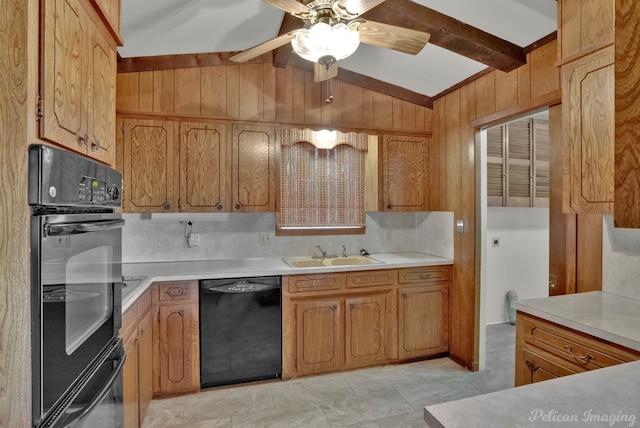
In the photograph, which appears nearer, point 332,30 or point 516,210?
point 332,30

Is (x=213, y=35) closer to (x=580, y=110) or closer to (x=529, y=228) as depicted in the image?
(x=580, y=110)

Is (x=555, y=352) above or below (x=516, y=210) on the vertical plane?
below

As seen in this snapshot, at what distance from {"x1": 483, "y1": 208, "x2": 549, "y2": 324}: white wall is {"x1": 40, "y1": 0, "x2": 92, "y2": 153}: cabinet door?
12.7ft

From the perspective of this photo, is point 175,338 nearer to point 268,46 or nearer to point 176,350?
point 176,350

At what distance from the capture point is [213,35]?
2418 millimetres

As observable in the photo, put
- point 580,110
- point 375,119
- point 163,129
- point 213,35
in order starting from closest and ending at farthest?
Answer: point 580,110, point 213,35, point 163,129, point 375,119

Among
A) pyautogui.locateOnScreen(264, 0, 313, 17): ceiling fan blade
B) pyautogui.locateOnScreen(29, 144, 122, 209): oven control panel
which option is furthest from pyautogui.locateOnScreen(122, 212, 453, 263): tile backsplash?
pyautogui.locateOnScreen(264, 0, 313, 17): ceiling fan blade

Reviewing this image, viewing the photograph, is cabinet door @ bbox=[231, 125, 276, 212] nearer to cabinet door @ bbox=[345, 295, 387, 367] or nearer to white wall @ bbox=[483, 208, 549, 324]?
cabinet door @ bbox=[345, 295, 387, 367]

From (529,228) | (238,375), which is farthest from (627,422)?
(529,228)

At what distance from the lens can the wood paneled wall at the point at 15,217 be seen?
0.82 m

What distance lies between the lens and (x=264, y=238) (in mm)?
3152

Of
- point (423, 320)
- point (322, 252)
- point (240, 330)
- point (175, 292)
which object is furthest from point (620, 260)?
point (175, 292)

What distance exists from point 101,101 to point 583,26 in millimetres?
2311

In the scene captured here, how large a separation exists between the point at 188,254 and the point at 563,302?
278 cm
